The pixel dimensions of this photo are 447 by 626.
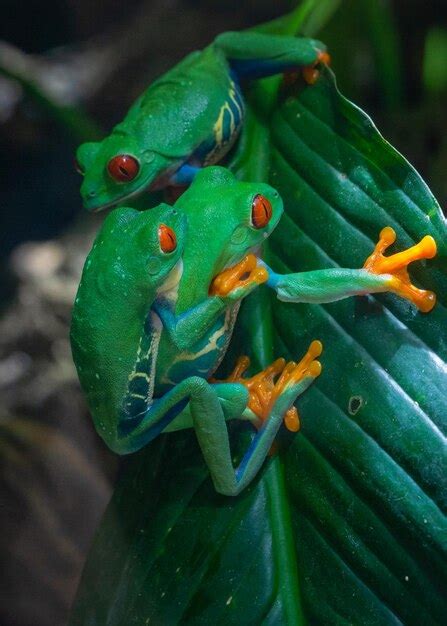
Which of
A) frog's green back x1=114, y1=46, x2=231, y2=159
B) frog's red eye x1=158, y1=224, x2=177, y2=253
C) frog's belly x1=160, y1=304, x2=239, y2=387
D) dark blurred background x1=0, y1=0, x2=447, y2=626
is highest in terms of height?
frog's red eye x1=158, y1=224, x2=177, y2=253

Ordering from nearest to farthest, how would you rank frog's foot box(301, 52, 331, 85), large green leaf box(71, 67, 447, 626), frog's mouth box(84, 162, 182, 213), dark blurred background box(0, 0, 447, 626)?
1. large green leaf box(71, 67, 447, 626)
2. frog's foot box(301, 52, 331, 85)
3. frog's mouth box(84, 162, 182, 213)
4. dark blurred background box(0, 0, 447, 626)

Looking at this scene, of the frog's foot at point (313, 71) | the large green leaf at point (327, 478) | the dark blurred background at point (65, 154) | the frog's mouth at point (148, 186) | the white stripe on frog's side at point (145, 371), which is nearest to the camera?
the large green leaf at point (327, 478)

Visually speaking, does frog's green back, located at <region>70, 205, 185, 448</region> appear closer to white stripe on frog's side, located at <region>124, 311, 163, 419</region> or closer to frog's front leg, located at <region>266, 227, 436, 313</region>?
white stripe on frog's side, located at <region>124, 311, 163, 419</region>

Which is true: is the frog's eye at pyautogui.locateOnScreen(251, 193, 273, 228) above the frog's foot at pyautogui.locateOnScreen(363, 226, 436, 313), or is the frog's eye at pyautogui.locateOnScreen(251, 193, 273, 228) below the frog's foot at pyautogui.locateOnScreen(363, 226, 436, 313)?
above

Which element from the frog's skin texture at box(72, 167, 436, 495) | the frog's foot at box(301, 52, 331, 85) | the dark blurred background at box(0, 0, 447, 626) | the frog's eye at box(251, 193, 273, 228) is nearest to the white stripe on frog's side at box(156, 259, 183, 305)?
the frog's skin texture at box(72, 167, 436, 495)

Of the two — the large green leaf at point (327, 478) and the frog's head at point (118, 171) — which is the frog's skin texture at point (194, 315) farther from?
the frog's head at point (118, 171)

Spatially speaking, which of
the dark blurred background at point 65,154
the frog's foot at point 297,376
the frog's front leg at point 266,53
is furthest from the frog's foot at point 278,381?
the dark blurred background at point 65,154

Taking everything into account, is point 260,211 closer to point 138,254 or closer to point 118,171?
point 138,254

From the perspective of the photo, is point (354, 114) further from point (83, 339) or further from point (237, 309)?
point (83, 339)
